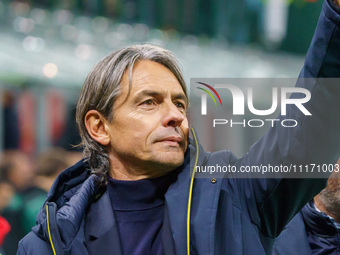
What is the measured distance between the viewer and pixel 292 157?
5.29ft

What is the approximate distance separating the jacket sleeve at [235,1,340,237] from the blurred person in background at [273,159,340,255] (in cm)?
29

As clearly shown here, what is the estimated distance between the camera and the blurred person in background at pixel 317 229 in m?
2.03

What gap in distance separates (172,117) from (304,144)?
1.65 ft

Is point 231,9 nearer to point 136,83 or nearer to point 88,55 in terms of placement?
point 88,55

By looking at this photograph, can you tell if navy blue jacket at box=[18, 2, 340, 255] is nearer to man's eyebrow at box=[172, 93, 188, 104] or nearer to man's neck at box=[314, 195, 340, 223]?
man's eyebrow at box=[172, 93, 188, 104]

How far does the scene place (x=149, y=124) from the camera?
6.21ft

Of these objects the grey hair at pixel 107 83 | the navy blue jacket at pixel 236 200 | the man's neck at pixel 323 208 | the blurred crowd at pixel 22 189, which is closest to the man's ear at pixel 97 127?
the grey hair at pixel 107 83

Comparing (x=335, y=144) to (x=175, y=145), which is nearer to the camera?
(x=335, y=144)

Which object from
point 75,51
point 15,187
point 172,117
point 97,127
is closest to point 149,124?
point 172,117

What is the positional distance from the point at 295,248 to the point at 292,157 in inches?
22.0

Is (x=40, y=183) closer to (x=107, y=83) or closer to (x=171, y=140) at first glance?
(x=107, y=83)

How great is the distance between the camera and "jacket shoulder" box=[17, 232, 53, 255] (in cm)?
182

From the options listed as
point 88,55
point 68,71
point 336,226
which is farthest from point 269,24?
point 336,226

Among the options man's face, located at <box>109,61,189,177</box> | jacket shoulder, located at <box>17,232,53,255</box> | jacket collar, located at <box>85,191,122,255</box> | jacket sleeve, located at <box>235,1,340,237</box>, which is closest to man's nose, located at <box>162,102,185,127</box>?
man's face, located at <box>109,61,189,177</box>
